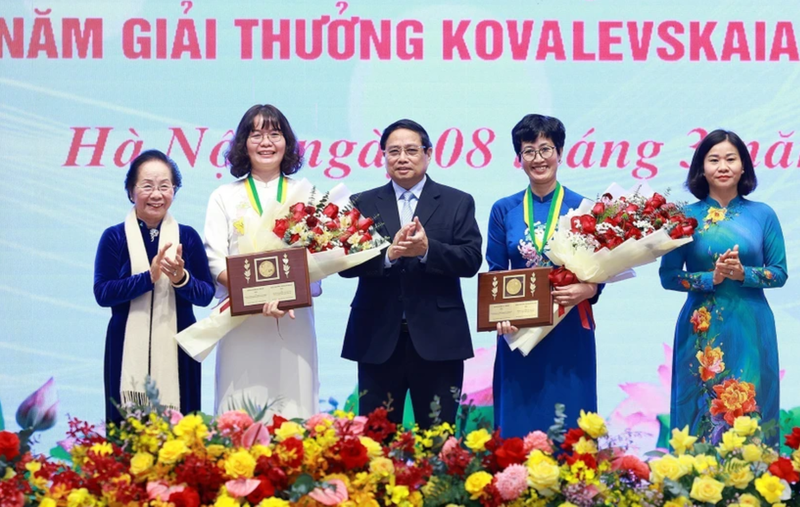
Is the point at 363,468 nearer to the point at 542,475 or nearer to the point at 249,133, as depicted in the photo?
the point at 542,475

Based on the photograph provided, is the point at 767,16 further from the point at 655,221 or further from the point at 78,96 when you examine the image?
the point at 78,96

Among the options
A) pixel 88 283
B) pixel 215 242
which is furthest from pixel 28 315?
pixel 215 242

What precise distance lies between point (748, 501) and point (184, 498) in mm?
1121

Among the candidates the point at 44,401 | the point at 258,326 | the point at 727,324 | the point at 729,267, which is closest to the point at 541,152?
the point at 729,267

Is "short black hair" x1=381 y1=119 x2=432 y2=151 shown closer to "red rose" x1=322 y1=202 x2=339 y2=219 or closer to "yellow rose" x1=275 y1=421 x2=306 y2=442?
"red rose" x1=322 y1=202 x2=339 y2=219

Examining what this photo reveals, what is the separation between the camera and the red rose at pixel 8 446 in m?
2.26

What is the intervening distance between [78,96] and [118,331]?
1.45 m

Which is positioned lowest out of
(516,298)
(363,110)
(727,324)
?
(727,324)

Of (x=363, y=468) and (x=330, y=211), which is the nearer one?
(x=363, y=468)

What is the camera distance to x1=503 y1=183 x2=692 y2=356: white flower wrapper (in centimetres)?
362

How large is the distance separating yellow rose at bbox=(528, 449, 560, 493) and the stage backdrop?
2.56 metres

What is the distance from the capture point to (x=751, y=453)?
7.57ft

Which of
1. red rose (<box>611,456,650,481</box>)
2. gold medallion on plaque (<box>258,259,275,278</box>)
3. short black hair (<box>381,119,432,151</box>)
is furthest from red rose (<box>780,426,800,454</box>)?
short black hair (<box>381,119,432,151</box>)

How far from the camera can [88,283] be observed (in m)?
4.82
